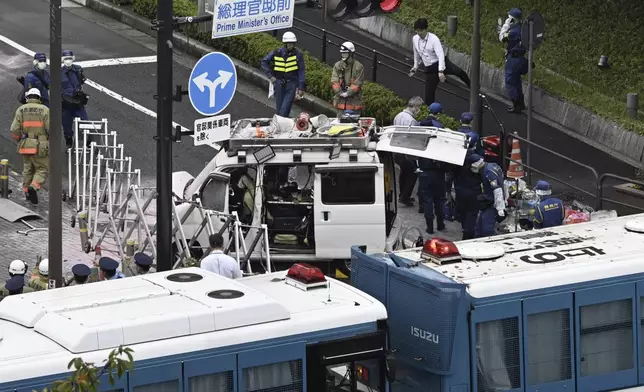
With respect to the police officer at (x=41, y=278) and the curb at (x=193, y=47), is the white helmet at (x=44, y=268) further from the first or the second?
the curb at (x=193, y=47)

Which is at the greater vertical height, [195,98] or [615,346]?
[195,98]

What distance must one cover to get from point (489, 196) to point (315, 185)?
8.08 feet

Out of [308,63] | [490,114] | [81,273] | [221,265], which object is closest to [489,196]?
[221,265]

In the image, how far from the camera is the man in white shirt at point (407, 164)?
2045 cm

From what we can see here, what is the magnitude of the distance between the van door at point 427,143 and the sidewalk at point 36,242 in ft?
12.7

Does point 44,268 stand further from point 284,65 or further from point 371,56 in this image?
point 371,56

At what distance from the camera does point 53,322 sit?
1018 cm

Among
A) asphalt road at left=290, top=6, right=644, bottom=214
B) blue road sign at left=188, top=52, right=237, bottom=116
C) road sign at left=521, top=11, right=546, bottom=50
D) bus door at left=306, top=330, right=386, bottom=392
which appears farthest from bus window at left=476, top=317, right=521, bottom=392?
road sign at left=521, top=11, right=546, bottom=50

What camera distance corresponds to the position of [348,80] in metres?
22.6

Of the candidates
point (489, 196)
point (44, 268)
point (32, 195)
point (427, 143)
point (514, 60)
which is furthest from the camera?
point (514, 60)

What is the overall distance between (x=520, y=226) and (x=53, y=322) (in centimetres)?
1013

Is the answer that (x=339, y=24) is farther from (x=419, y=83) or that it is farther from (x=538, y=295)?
(x=538, y=295)

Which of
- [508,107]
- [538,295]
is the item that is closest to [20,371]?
[538,295]

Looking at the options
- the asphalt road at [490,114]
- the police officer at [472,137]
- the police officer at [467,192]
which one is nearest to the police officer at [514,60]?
the asphalt road at [490,114]
